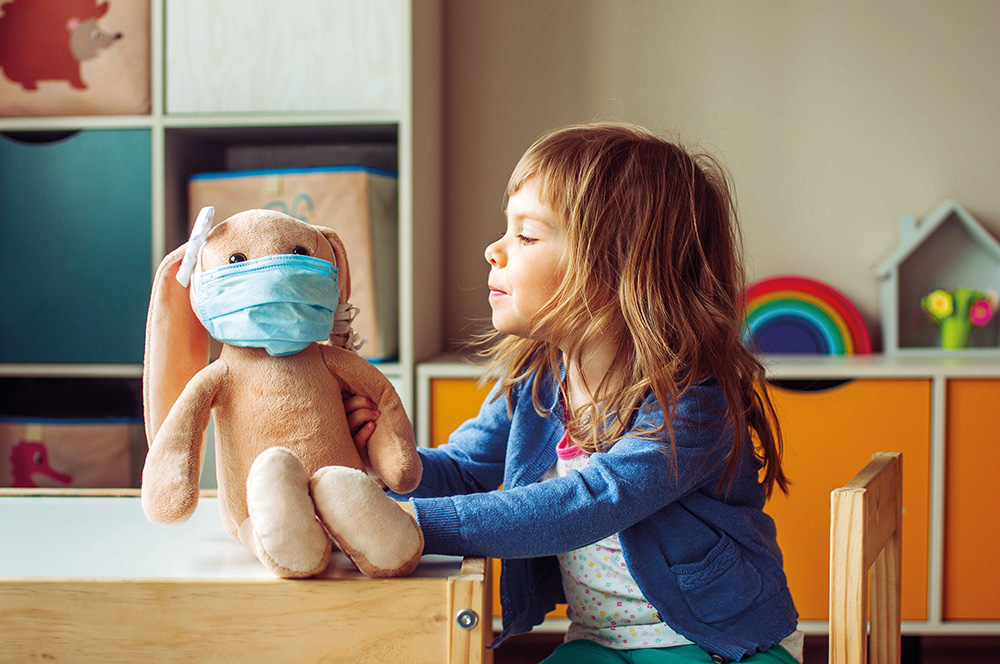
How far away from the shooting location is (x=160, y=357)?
25.3 inches

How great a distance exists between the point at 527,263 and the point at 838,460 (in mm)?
941

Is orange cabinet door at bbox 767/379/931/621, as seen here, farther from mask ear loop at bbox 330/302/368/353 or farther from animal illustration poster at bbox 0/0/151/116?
animal illustration poster at bbox 0/0/151/116

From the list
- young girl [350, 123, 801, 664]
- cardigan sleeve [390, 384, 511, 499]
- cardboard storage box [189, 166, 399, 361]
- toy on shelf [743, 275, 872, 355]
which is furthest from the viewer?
toy on shelf [743, 275, 872, 355]

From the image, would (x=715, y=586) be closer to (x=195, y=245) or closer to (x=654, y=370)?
(x=654, y=370)

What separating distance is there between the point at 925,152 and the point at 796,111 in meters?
0.29

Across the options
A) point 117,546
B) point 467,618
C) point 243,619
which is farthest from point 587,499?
point 117,546

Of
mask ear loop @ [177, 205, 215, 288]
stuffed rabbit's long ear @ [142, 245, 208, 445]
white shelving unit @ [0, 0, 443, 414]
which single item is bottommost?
stuffed rabbit's long ear @ [142, 245, 208, 445]

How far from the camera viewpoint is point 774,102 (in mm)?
1792

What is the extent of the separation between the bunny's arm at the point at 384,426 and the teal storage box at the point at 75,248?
0.98 metres

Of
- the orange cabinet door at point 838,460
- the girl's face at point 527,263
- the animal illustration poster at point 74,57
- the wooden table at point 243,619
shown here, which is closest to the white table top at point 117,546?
the wooden table at point 243,619

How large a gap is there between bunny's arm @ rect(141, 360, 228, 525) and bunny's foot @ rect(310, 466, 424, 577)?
0.35 feet

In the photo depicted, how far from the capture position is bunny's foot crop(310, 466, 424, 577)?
52 cm

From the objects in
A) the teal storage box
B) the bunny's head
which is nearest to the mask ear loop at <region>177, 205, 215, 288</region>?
the bunny's head

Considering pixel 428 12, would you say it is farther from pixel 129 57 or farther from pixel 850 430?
pixel 850 430
